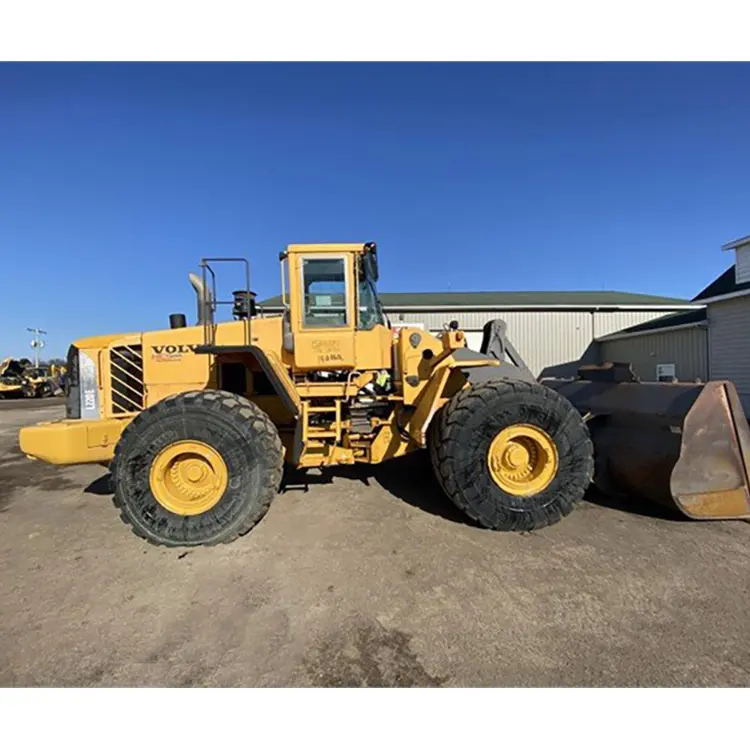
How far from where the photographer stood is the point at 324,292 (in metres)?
4.59

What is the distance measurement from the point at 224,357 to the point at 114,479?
1592 millimetres

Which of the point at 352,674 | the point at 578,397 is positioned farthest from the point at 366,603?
the point at 578,397

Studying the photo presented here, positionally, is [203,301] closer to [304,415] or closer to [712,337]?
[304,415]

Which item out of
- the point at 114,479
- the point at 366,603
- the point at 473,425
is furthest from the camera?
the point at 473,425

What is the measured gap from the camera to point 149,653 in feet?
8.09

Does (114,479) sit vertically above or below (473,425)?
below

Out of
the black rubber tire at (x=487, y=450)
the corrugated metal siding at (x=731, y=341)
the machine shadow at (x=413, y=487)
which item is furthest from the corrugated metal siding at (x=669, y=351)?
the black rubber tire at (x=487, y=450)

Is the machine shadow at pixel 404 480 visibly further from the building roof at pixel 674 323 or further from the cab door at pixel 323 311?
the building roof at pixel 674 323

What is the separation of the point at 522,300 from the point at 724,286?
7749mm

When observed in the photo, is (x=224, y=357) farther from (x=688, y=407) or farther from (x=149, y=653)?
(x=688, y=407)

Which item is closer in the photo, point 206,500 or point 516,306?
point 206,500

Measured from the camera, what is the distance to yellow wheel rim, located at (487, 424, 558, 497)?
4.11 metres

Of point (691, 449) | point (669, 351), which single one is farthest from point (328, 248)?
point (669, 351)

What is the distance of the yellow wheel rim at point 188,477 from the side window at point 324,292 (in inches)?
65.2
